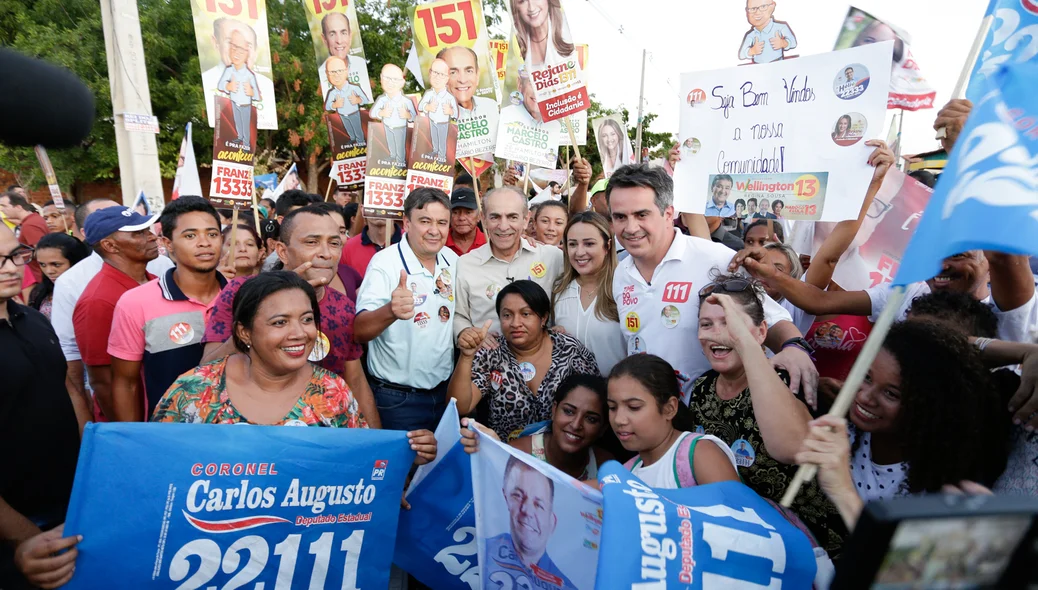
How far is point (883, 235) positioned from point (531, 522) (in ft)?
8.48

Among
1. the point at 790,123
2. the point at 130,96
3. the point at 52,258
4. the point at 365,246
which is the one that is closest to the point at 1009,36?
the point at 790,123

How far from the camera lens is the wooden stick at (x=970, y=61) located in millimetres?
2453

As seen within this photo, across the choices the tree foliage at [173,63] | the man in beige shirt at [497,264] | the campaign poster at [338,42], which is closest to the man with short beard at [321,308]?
the man in beige shirt at [497,264]

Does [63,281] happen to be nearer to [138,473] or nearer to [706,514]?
[138,473]

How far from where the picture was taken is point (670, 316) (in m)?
3.14

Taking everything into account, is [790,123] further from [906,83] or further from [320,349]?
[320,349]

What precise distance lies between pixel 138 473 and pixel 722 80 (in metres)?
3.63

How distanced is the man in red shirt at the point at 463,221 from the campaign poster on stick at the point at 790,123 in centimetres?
198

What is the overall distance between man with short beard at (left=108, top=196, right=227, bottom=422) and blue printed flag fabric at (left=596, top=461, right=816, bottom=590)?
2.41 meters

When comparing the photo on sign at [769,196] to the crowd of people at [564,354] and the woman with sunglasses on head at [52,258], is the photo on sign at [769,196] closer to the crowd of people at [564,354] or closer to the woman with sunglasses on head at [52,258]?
the crowd of people at [564,354]

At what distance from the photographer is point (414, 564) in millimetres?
2971

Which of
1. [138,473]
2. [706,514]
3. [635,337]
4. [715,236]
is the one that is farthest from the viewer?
[715,236]

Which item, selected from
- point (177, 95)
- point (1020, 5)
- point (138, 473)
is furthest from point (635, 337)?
point (177, 95)

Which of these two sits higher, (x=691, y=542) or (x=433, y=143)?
(x=433, y=143)
